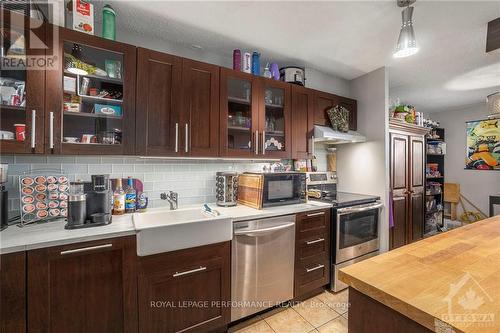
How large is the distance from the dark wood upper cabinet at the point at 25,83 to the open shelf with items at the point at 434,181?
16.5 ft

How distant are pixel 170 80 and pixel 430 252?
201cm

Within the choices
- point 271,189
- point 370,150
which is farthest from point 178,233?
point 370,150

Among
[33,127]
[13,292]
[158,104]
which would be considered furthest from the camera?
[158,104]

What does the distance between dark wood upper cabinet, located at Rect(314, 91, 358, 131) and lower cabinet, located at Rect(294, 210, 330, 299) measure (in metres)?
1.12

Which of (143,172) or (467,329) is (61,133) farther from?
(467,329)

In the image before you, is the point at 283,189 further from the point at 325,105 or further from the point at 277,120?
the point at 325,105

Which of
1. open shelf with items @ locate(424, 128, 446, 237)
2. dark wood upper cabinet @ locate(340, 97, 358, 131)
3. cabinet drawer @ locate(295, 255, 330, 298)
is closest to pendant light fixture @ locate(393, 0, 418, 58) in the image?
dark wood upper cabinet @ locate(340, 97, 358, 131)

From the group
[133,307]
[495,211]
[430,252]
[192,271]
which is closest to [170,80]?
[192,271]

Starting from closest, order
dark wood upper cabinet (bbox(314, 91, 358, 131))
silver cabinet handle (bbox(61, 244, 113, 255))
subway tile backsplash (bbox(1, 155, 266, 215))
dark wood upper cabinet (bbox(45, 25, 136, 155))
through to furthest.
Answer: silver cabinet handle (bbox(61, 244, 113, 255)) < dark wood upper cabinet (bbox(45, 25, 136, 155)) < subway tile backsplash (bbox(1, 155, 266, 215)) < dark wood upper cabinet (bbox(314, 91, 358, 131))

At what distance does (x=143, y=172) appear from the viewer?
78.4 inches

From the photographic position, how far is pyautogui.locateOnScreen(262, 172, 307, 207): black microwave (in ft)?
6.64

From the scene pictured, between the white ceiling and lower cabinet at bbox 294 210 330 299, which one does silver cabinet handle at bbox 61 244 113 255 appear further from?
the white ceiling

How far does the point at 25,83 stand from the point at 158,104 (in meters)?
0.77

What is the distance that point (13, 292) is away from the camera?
1.11 meters
